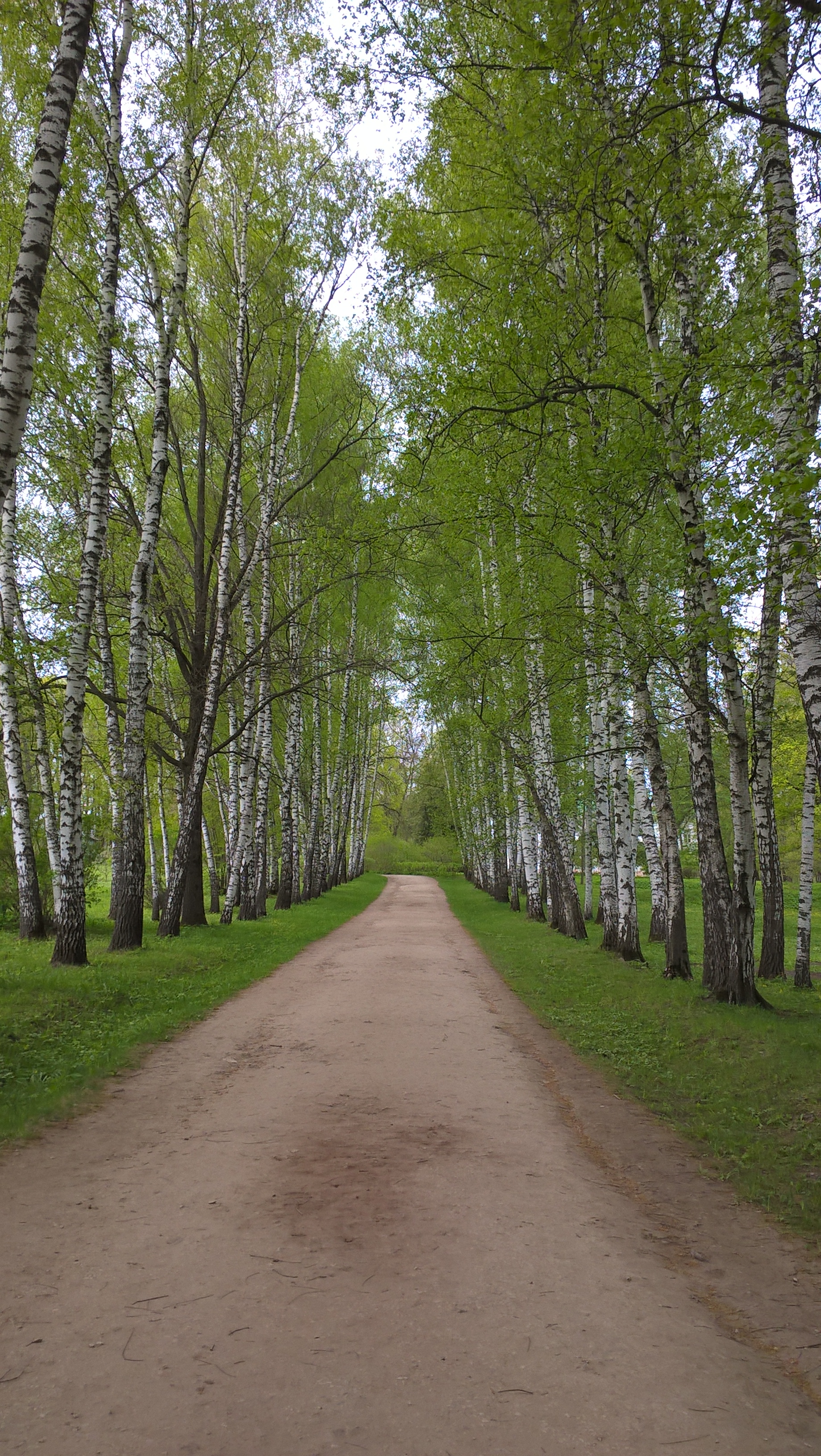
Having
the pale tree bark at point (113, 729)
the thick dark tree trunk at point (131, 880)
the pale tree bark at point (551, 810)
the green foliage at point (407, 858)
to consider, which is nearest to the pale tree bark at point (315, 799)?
the pale tree bark at point (113, 729)

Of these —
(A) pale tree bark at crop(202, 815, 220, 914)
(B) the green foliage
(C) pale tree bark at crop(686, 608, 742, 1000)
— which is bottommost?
(B) the green foliage

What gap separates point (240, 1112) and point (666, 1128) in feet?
10.7

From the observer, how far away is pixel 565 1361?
2.82m

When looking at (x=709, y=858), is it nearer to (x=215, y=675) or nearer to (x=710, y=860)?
(x=710, y=860)

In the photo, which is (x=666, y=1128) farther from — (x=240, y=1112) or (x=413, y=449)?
(x=413, y=449)

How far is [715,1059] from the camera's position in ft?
22.6

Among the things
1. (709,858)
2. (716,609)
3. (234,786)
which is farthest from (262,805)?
(716,609)

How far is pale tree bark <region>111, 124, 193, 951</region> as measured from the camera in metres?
11.9

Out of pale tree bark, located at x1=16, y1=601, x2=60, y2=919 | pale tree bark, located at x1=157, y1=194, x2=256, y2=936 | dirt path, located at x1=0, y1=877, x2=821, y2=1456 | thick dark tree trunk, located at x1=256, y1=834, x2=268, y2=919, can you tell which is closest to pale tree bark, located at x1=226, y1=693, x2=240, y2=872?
thick dark tree trunk, located at x1=256, y1=834, x2=268, y2=919

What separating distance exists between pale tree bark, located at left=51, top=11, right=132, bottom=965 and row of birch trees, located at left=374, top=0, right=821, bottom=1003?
4074 millimetres

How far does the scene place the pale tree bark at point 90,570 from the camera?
10.2 m

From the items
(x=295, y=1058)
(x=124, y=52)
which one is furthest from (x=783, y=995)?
(x=124, y=52)

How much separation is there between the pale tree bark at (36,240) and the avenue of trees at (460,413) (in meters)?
0.03

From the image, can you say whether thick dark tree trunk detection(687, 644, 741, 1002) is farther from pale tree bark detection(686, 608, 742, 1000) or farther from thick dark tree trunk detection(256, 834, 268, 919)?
thick dark tree trunk detection(256, 834, 268, 919)
